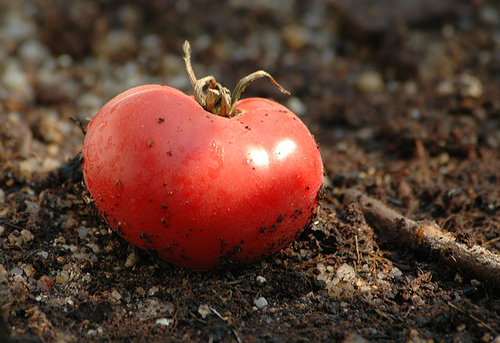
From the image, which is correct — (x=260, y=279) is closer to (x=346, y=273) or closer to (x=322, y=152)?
(x=346, y=273)

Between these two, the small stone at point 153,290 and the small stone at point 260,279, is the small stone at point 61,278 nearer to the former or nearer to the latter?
the small stone at point 153,290

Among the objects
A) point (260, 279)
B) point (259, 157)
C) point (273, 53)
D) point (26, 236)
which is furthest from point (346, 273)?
point (273, 53)

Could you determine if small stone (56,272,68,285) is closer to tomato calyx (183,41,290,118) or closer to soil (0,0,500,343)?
soil (0,0,500,343)

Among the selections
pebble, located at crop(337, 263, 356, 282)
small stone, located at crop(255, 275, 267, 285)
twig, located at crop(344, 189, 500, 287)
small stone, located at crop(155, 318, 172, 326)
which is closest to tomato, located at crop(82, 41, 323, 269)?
small stone, located at crop(255, 275, 267, 285)

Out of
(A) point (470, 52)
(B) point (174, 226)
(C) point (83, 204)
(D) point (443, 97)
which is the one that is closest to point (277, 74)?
(D) point (443, 97)

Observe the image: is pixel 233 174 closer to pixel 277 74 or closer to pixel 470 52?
pixel 277 74
